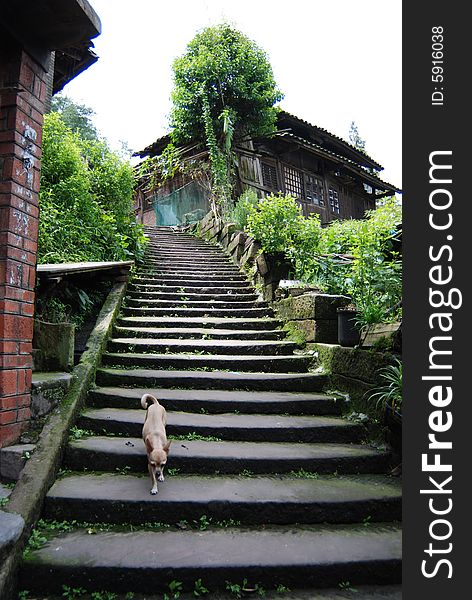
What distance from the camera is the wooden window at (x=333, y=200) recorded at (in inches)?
679

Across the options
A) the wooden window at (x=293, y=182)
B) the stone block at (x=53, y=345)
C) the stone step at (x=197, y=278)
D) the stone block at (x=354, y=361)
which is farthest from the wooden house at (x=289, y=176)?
the stone block at (x=53, y=345)

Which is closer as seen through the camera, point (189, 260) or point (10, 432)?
point (10, 432)

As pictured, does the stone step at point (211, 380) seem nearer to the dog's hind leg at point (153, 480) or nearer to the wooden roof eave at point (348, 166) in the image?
the dog's hind leg at point (153, 480)

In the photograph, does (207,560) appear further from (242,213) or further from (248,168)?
(248,168)

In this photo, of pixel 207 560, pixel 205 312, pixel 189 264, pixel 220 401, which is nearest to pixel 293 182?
pixel 189 264

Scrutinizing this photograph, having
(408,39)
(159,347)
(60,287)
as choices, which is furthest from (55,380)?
(408,39)

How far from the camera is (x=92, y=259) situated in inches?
241

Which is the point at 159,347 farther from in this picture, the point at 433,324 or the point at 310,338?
the point at 433,324

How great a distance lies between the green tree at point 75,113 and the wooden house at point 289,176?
42.4 ft

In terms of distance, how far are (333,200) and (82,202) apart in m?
13.0

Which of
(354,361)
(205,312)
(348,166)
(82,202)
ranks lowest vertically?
(354,361)

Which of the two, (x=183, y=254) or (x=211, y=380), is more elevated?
(x=183, y=254)

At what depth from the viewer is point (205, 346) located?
4.92 m

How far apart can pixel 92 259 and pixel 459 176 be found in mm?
5111
